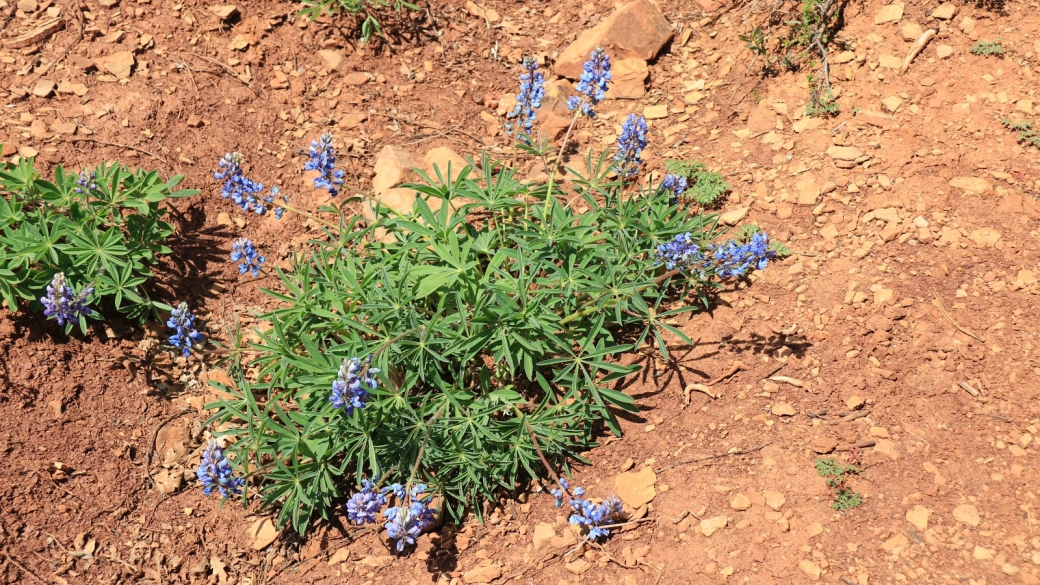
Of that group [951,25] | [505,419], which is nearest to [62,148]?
[505,419]

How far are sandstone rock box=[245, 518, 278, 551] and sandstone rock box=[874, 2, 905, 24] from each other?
428 cm

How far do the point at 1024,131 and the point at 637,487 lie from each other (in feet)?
8.72

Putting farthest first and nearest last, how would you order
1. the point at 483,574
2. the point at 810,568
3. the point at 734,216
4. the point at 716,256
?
the point at 734,216 → the point at 716,256 → the point at 483,574 → the point at 810,568

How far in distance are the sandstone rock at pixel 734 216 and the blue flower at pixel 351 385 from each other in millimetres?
2141

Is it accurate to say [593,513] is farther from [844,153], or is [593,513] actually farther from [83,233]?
[83,233]

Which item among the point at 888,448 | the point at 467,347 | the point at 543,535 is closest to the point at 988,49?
the point at 888,448

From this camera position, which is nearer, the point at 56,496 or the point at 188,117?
the point at 56,496

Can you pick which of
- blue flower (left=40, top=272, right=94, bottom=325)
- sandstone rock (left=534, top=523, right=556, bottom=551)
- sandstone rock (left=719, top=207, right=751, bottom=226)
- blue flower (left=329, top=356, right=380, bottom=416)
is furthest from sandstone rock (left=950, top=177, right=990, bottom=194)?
blue flower (left=40, top=272, right=94, bottom=325)

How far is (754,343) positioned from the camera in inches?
147

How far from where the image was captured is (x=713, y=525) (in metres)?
3.21

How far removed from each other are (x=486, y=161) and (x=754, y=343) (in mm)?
1568

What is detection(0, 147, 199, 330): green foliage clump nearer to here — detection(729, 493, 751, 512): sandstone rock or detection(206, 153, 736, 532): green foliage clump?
detection(206, 153, 736, 532): green foliage clump

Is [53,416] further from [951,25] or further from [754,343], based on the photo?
[951,25]

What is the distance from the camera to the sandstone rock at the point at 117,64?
500 cm
